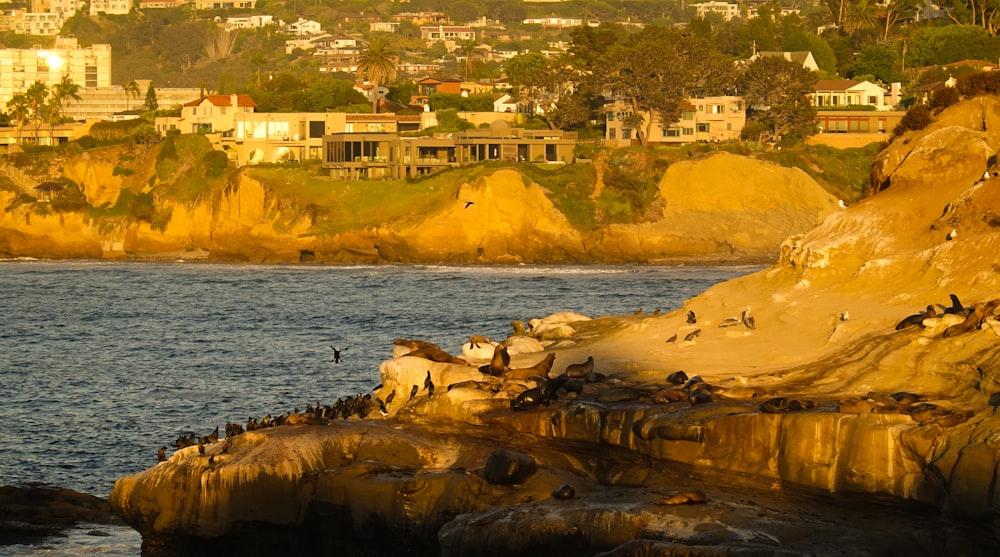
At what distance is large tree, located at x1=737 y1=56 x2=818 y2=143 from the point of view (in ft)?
497

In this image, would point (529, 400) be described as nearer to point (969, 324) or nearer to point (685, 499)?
point (685, 499)

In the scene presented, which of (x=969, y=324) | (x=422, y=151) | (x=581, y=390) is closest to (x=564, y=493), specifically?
(x=581, y=390)

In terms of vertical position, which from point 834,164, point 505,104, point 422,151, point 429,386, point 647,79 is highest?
point 647,79

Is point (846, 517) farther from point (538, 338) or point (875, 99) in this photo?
point (875, 99)

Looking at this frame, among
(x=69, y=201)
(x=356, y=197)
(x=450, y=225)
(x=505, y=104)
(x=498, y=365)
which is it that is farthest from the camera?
A: (x=505, y=104)

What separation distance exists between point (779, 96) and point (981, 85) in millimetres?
101056

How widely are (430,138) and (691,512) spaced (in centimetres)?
11617

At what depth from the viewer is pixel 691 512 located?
112ft

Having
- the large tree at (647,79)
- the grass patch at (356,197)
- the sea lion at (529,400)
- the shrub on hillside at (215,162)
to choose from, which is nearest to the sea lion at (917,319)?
the sea lion at (529,400)

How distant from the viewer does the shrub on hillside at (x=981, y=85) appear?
5338cm

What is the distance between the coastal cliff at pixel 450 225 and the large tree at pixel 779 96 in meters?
16.8

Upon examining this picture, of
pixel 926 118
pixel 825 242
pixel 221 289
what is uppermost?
pixel 926 118

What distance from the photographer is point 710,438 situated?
37.2 metres

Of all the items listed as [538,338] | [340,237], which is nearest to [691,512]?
[538,338]
